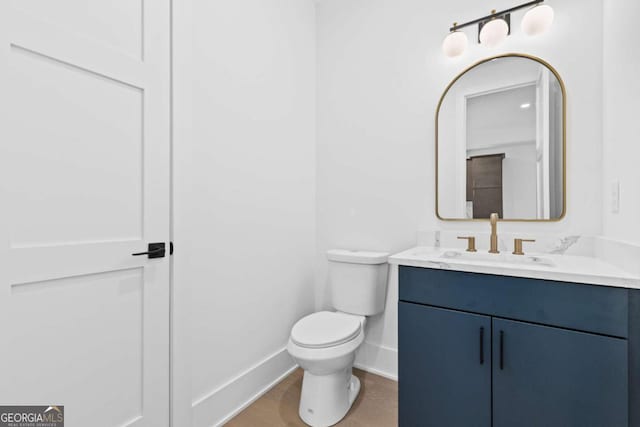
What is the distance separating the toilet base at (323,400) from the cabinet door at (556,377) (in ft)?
2.38

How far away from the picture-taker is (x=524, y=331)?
1117mm

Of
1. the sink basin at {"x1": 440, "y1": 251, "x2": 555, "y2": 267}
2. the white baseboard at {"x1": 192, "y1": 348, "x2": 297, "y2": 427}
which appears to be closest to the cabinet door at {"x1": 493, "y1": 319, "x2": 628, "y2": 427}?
the sink basin at {"x1": 440, "y1": 251, "x2": 555, "y2": 267}

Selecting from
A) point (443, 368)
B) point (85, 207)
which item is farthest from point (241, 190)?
point (443, 368)

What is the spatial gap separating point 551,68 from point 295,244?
1755 millimetres

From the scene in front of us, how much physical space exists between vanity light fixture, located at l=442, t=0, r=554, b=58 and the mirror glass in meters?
0.12

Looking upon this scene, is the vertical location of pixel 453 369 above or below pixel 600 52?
below

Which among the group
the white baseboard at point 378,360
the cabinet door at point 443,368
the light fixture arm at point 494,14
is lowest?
the white baseboard at point 378,360

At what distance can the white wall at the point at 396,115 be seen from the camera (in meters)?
1.44

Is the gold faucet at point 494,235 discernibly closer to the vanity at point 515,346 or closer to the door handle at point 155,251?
the vanity at point 515,346

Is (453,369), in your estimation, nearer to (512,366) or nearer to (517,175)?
(512,366)

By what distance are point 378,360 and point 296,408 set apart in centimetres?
65

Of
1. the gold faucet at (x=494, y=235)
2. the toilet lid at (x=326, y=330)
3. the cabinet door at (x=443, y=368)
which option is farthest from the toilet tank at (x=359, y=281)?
the gold faucet at (x=494, y=235)

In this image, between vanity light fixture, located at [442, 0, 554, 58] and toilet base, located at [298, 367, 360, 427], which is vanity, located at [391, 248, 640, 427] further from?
vanity light fixture, located at [442, 0, 554, 58]

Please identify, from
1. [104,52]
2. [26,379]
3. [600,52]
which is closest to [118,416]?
[26,379]
